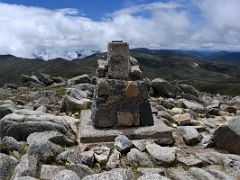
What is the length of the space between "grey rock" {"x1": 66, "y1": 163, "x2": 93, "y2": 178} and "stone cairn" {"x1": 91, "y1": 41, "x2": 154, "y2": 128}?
12.0 feet

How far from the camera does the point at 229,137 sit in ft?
42.4

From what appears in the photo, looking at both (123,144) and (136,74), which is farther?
(136,74)

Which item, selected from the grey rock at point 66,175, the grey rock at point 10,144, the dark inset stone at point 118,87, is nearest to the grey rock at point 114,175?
the grey rock at point 66,175

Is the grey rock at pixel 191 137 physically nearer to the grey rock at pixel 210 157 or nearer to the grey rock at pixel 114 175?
the grey rock at pixel 210 157

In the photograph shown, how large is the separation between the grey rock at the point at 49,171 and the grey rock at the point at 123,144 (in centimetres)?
203

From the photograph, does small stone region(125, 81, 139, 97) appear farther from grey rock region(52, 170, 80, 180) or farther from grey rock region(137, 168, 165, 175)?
grey rock region(52, 170, 80, 180)

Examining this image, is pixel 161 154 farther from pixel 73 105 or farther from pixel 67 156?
pixel 73 105

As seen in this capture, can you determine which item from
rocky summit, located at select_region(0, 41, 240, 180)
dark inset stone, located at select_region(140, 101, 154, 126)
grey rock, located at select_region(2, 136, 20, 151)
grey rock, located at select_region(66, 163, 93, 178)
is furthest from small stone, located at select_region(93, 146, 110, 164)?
dark inset stone, located at select_region(140, 101, 154, 126)

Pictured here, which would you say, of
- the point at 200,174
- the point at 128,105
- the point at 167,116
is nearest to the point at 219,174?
the point at 200,174

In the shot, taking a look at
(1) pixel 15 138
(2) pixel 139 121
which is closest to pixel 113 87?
(2) pixel 139 121

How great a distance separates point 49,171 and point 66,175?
0.99 meters

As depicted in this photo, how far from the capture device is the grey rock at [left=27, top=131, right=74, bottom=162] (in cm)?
1113

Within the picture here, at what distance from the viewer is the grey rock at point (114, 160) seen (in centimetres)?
1102

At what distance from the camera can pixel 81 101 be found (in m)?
19.3
